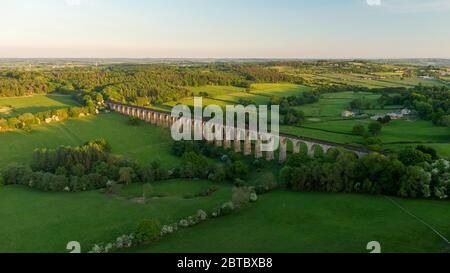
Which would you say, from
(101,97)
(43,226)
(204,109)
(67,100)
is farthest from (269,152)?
(67,100)

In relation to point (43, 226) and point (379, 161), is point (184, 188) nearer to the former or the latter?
point (43, 226)

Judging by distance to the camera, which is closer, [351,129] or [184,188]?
[184,188]

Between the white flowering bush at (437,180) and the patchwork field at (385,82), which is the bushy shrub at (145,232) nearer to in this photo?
the white flowering bush at (437,180)

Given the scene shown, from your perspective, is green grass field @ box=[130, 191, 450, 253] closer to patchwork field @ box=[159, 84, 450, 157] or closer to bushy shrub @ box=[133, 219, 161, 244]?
bushy shrub @ box=[133, 219, 161, 244]

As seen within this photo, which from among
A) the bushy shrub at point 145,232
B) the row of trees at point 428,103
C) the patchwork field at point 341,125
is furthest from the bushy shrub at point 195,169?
the row of trees at point 428,103

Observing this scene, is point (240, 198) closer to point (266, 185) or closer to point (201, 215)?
point (201, 215)

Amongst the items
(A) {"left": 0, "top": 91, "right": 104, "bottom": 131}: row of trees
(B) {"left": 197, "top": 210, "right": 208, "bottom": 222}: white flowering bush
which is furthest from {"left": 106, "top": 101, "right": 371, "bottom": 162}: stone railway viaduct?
(A) {"left": 0, "top": 91, "right": 104, "bottom": 131}: row of trees
